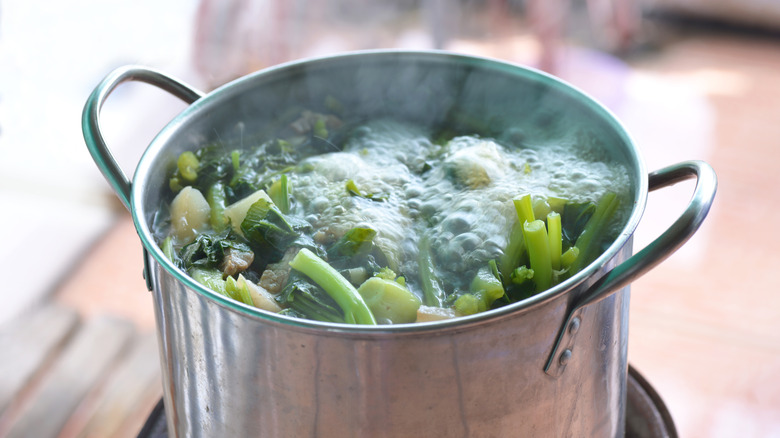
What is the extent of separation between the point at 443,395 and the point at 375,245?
0.87 ft

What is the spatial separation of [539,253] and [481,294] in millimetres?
90

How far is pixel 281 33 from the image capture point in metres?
2.95

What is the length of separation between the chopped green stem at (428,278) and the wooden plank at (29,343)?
4.21 ft

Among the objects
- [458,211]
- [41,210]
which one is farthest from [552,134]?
[41,210]

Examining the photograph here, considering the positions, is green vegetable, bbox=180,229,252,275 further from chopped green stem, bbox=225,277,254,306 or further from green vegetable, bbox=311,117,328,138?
green vegetable, bbox=311,117,328,138

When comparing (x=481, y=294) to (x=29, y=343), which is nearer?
(x=481, y=294)

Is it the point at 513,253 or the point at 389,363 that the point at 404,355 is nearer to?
the point at 389,363

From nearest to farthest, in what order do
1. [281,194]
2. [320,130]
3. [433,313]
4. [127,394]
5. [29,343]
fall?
[433,313] → [281,194] → [320,130] → [127,394] → [29,343]

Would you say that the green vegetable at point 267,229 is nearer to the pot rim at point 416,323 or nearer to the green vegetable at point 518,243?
the pot rim at point 416,323

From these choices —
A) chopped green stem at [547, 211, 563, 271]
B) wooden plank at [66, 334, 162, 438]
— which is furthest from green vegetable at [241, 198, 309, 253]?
wooden plank at [66, 334, 162, 438]

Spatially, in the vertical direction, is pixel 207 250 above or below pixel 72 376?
above

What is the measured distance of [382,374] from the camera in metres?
0.72

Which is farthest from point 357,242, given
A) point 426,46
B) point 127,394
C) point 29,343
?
point 426,46

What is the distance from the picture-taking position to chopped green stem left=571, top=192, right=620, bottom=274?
0.94 meters
